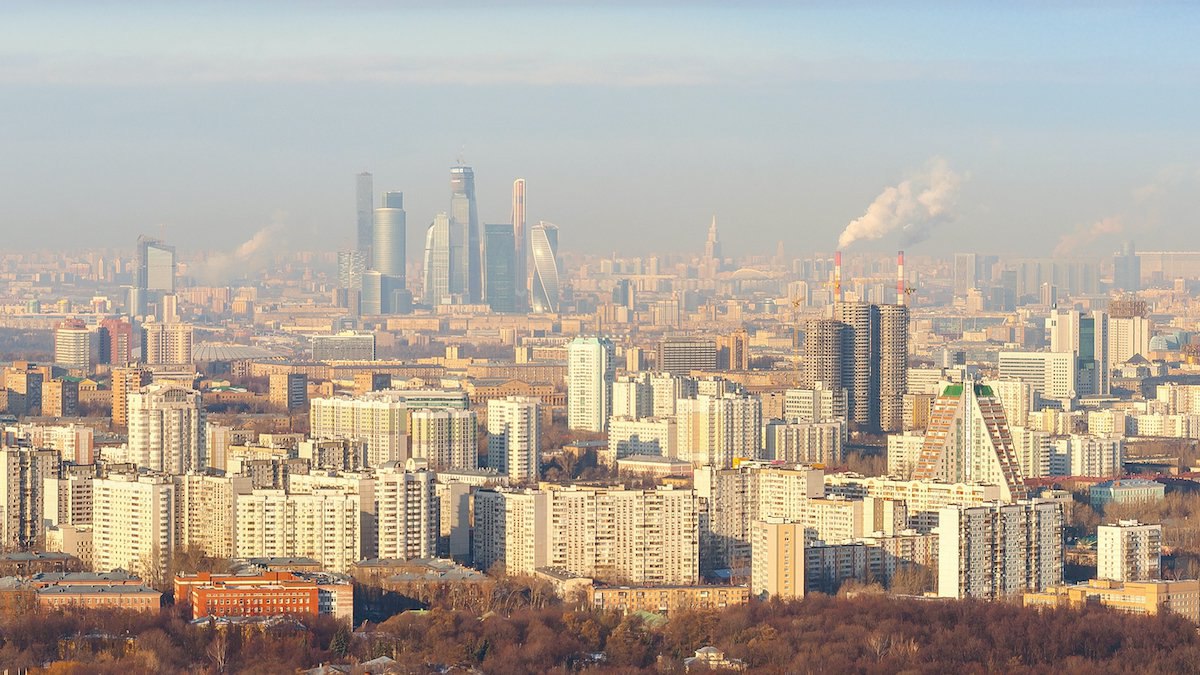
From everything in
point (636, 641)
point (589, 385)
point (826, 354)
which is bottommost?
point (636, 641)

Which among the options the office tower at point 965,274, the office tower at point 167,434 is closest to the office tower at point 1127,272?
the office tower at point 965,274

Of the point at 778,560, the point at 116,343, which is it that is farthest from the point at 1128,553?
the point at 116,343

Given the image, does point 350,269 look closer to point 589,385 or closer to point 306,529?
point 589,385

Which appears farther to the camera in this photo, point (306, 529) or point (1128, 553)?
point (306, 529)

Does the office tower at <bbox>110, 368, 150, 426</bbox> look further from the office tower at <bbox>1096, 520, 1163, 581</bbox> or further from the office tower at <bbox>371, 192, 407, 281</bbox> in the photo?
the office tower at <bbox>371, 192, 407, 281</bbox>

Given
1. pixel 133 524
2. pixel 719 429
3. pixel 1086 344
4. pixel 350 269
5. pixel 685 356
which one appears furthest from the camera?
pixel 350 269

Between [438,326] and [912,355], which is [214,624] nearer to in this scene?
[912,355]

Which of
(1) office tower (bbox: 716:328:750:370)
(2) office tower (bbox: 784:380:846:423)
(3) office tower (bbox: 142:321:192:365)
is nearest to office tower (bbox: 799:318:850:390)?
(2) office tower (bbox: 784:380:846:423)
